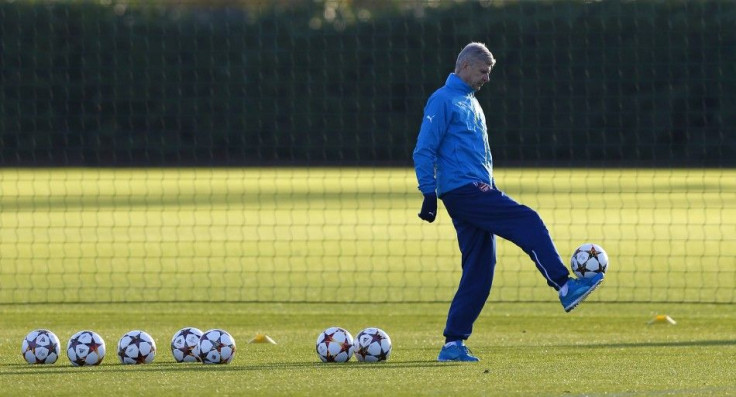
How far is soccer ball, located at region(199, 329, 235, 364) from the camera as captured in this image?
867 centimetres

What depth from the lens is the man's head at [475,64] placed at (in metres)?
8.66

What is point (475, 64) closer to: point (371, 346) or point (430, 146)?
point (430, 146)

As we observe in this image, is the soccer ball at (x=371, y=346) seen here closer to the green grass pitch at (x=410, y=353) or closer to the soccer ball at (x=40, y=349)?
the green grass pitch at (x=410, y=353)

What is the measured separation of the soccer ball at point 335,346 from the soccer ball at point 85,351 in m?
1.30

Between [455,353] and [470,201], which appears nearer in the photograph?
[470,201]

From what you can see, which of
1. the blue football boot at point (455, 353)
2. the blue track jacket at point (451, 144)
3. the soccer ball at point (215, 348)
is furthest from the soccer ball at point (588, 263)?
the soccer ball at point (215, 348)

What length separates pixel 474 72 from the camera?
869 cm

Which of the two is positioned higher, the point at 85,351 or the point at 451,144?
the point at 451,144

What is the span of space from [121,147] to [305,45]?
4818 mm

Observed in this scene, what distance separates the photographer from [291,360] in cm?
898

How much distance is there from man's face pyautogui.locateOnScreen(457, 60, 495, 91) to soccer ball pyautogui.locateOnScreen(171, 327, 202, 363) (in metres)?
2.21

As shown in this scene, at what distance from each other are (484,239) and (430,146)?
2.33ft

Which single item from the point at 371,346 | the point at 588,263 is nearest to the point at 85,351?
the point at 371,346

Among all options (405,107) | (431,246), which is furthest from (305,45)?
(431,246)
